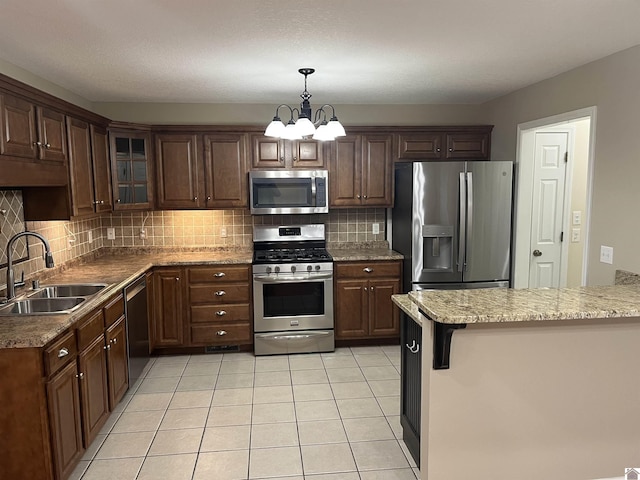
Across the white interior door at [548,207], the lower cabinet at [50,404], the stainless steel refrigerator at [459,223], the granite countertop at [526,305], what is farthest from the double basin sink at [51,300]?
the white interior door at [548,207]

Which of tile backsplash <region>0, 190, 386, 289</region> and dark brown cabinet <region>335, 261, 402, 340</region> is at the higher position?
tile backsplash <region>0, 190, 386, 289</region>

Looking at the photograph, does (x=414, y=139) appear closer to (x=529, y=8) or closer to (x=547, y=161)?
A: (x=547, y=161)

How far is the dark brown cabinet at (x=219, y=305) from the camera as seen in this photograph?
4.34 m

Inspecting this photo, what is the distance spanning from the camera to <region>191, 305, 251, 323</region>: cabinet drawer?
172 inches

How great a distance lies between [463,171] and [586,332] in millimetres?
2154

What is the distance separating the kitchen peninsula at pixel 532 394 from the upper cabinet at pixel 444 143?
2565 millimetres

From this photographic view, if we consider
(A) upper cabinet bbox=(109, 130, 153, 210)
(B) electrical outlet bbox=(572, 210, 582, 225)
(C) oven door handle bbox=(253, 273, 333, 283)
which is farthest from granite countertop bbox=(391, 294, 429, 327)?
(A) upper cabinet bbox=(109, 130, 153, 210)

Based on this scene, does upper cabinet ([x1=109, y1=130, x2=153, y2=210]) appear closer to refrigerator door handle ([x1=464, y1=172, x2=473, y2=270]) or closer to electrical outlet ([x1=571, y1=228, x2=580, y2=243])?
refrigerator door handle ([x1=464, y1=172, x2=473, y2=270])

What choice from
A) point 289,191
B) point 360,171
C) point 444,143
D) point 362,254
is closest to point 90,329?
point 289,191

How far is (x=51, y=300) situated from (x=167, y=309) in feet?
4.59

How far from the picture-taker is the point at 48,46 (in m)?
2.76

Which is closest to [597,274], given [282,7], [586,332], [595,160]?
[595,160]

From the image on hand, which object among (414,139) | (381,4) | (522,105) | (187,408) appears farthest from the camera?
(414,139)

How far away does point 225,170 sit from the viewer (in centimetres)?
447
